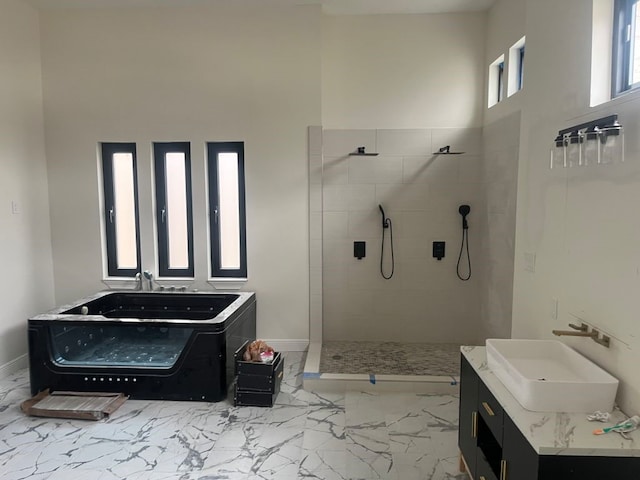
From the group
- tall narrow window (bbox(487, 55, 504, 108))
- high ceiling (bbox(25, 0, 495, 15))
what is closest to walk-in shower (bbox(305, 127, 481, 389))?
tall narrow window (bbox(487, 55, 504, 108))

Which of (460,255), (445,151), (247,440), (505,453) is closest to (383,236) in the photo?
(460,255)

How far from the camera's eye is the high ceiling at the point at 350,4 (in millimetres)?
3676

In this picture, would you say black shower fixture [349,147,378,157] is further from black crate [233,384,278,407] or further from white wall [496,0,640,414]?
black crate [233,384,278,407]

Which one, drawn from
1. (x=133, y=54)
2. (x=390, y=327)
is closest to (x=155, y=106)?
(x=133, y=54)

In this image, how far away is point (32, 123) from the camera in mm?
3828

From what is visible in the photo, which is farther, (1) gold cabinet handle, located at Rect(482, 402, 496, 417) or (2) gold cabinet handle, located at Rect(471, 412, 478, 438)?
(2) gold cabinet handle, located at Rect(471, 412, 478, 438)

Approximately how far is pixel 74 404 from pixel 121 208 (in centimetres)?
190

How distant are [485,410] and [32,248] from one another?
12.9ft

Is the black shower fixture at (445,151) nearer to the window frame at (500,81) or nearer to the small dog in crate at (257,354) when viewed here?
the window frame at (500,81)

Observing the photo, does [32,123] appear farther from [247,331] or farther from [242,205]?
[247,331]

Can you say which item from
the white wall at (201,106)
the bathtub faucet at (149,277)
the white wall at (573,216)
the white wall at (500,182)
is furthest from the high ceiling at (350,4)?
the bathtub faucet at (149,277)

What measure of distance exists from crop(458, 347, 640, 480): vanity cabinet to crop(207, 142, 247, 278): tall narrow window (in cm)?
252

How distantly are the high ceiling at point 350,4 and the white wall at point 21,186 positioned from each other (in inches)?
16.5

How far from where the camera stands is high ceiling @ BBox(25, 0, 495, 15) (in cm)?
368
